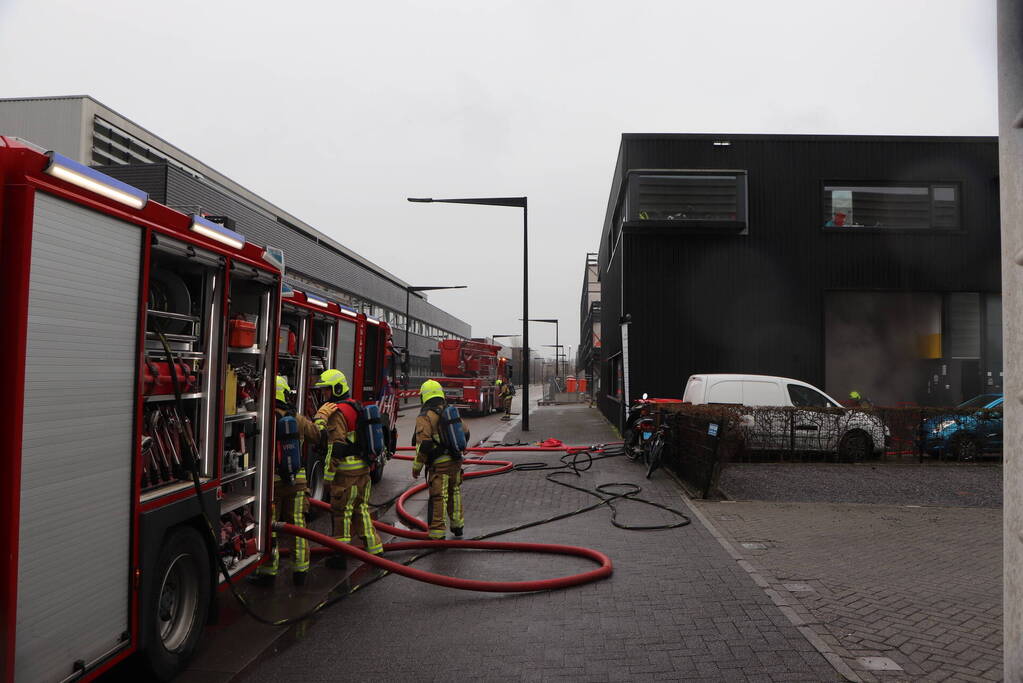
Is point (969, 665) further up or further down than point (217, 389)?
further down

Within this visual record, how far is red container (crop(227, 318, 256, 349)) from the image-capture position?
505 cm

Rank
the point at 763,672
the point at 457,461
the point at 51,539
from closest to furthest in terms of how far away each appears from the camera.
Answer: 1. the point at 51,539
2. the point at 763,672
3. the point at 457,461

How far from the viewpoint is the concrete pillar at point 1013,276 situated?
1.70 m

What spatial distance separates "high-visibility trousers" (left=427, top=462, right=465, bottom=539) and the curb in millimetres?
2670

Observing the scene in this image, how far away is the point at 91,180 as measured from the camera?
10.9 ft

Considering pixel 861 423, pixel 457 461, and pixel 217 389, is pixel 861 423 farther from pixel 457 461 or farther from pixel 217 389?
pixel 217 389

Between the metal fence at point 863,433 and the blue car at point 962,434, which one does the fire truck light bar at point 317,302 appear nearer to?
the metal fence at point 863,433

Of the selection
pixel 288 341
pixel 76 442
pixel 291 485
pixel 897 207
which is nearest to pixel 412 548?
pixel 291 485

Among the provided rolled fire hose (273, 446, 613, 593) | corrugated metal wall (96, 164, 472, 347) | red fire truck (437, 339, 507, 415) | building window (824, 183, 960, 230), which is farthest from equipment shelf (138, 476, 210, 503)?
red fire truck (437, 339, 507, 415)

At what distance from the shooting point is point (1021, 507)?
1711 mm

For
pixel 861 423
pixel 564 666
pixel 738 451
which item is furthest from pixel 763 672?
pixel 861 423

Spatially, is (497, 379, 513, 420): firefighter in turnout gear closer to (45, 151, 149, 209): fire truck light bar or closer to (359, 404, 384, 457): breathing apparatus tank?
(359, 404, 384, 457): breathing apparatus tank

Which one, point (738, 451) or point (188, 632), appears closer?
point (188, 632)

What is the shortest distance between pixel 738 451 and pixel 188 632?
9.70 m
